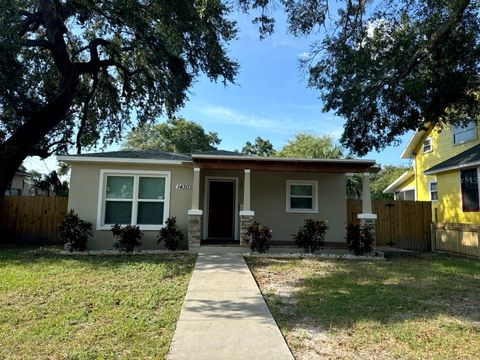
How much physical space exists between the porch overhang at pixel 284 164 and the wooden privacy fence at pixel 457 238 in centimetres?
368

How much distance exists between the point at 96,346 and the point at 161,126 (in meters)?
38.4

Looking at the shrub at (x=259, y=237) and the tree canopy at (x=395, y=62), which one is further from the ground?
the tree canopy at (x=395, y=62)

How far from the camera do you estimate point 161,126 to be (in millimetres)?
40719

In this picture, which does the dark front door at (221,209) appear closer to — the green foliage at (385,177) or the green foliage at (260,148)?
the green foliage at (385,177)

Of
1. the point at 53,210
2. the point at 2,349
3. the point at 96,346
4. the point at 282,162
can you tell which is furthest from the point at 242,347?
the point at 53,210

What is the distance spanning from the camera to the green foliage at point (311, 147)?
→ 1228 inches

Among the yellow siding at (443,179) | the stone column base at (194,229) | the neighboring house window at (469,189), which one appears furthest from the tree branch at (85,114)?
the neighboring house window at (469,189)

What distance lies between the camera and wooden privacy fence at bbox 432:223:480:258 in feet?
36.4

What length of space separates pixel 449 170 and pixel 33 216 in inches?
624

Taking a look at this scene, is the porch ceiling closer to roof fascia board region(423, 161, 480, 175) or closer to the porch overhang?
the porch overhang

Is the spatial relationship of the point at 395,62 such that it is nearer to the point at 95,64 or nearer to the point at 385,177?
the point at 95,64

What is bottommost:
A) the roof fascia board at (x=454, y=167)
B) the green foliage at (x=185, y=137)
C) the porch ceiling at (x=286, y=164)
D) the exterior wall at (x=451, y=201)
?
the exterior wall at (x=451, y=201)

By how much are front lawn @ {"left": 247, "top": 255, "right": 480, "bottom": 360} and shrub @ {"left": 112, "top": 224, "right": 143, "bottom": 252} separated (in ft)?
11.9

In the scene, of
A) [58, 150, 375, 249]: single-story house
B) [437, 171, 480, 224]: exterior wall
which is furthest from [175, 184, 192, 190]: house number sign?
[437, 171, 480, 224]: exterior wall
